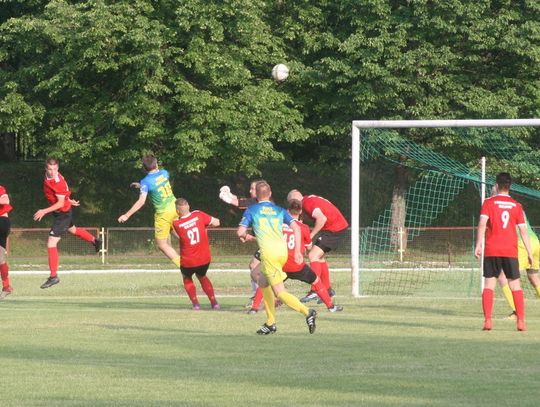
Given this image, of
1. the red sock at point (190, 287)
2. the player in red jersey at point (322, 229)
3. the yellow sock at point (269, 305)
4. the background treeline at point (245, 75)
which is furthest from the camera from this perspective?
the background treeline at point (245, 75)

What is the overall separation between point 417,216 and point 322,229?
73.4 ft

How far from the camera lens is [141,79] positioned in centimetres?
4097

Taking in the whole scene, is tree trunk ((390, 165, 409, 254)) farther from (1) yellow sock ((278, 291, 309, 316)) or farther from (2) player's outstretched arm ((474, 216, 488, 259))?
(1) yellow sock ((278, 291, 309, 316))

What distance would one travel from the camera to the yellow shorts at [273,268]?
49.9 ft

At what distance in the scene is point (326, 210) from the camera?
20.9 m

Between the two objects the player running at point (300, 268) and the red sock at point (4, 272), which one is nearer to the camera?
the player running at point (300, 268)

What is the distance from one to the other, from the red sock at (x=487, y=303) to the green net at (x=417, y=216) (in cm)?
781

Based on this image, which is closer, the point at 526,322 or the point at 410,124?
the point at 526,322

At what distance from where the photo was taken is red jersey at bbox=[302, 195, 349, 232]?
20.6 meters

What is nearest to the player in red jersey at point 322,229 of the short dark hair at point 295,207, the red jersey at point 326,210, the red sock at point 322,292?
the red jersey at point 326,210

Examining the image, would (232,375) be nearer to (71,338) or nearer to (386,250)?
(71,338)

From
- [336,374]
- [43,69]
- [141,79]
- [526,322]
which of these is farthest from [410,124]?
[43,69]

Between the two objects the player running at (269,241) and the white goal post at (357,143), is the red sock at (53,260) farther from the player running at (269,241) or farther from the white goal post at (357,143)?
the player running at (269,241)

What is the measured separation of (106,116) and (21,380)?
1240 inches
